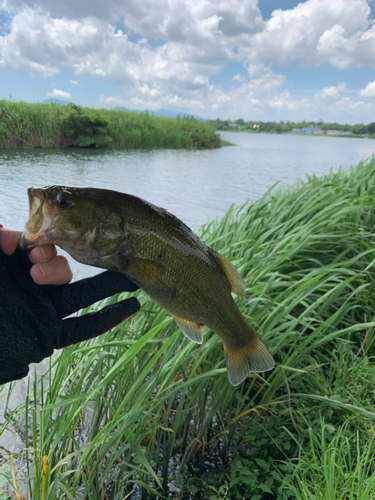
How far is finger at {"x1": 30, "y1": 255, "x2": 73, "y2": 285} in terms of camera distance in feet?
4.89

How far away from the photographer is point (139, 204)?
1317mm

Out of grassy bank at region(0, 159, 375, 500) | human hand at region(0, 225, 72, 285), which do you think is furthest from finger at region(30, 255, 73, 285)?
grassy bank at region(0, 159, 375, 500)

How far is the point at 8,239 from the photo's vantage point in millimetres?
1585

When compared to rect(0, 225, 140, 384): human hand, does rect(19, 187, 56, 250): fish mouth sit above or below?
above

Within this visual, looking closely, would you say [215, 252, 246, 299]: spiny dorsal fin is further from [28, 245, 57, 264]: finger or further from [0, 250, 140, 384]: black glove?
[28, 245, 57, 264]: finger

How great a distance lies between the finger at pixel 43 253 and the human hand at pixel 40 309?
29 mm

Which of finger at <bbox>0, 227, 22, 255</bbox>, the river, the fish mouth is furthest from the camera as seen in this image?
the river

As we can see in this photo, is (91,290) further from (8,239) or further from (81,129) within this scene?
(81,129)

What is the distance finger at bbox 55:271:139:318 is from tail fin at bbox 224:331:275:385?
56cm

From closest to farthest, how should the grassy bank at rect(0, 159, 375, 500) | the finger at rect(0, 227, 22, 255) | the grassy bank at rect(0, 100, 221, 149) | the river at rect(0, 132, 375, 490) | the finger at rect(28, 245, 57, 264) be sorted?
the finger at rect(28, 245, 57, 264), the finger at rect(0, 227, 22, 255), the grassy bank at rect(0, 159, 375, 500), the river at rect(0, 132, 375, 490), the grassy bank at rect(0, 100, 221, 149)

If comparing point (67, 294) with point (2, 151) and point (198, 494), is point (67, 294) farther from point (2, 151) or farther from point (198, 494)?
point (2, 151)

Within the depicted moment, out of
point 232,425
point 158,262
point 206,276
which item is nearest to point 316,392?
point 232,425

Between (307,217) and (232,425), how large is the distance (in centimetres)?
260

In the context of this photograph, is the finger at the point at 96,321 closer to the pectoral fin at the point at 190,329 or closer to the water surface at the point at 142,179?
the pectoral fin at the point at 190,329
